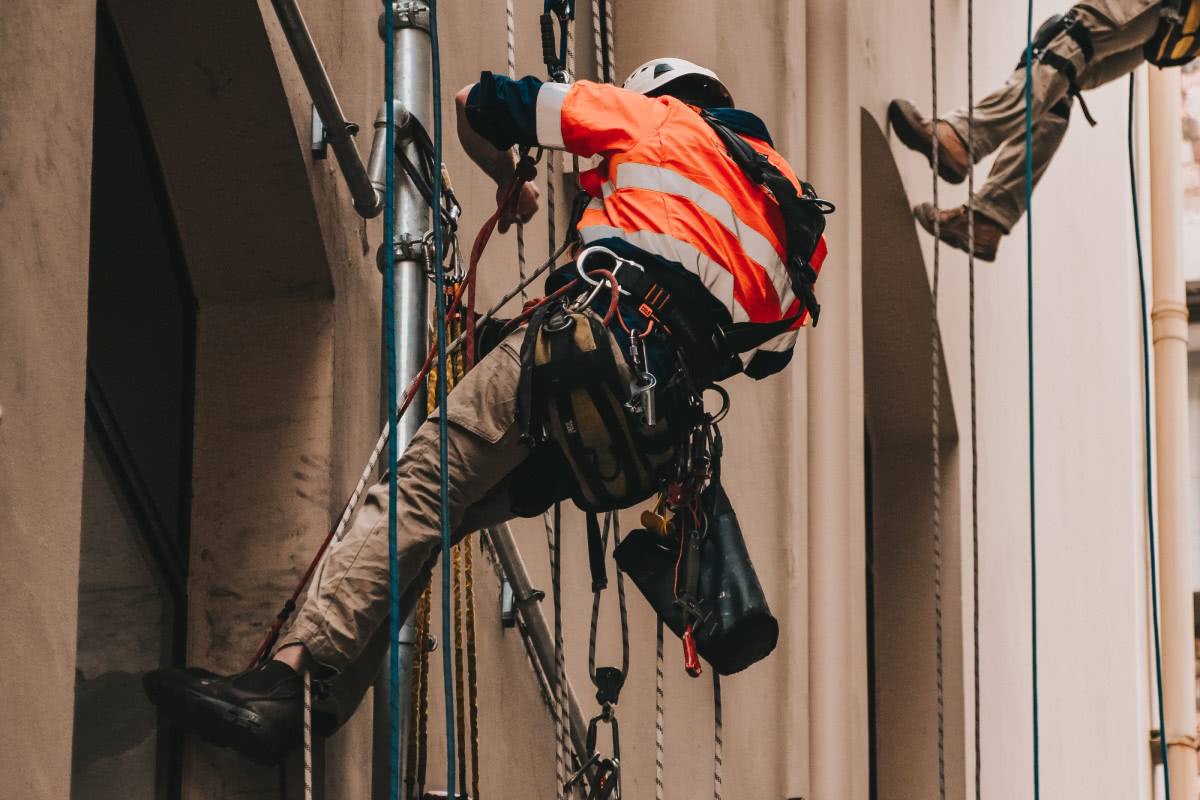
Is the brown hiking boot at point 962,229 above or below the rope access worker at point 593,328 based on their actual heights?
above

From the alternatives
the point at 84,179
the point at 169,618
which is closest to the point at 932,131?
the point at 169,618

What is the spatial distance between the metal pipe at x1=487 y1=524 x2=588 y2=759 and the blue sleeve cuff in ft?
3.94

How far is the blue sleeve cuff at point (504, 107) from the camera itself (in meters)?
4.36

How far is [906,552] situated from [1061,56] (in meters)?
3.07

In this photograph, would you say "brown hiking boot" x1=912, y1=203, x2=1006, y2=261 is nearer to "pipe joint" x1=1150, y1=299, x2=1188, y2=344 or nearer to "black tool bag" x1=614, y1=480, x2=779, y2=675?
"pipe joint" x1=1150, y1=299, x2=1188, y2=344

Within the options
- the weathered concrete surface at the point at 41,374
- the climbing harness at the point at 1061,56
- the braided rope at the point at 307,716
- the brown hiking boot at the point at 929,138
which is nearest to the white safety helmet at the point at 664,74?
the braided rope at the point at 307,716

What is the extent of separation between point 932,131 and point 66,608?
6.40 metres

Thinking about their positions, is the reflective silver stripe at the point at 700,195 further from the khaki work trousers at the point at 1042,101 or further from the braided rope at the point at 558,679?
the khaki work trousers at the point at 1042,101

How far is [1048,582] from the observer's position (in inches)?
492

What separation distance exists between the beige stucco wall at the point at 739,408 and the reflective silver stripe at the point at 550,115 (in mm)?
605

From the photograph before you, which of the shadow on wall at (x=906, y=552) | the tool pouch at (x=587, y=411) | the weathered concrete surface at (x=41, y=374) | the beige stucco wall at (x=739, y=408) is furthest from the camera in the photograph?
the shadow on wall at (x=906, y=552)

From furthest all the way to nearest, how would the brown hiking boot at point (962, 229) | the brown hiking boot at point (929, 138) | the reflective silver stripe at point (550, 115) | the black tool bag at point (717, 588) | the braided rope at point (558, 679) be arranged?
1. the brown hiking boot at point (929, 138)
2. the brown hiking boot at point (962, 229)
3. the braided rope at point (558, 679)
4. the reflective silver stripe at point (550, 115)
5. the black tool bag at point (717, 588)

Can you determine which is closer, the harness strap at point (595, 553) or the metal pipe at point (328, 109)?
the metal pipe at point (328, 109)

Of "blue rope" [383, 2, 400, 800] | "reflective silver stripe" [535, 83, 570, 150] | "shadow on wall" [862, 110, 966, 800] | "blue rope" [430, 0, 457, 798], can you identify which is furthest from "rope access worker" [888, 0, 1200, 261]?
"blue rope" [383, 2, 400, 800]
